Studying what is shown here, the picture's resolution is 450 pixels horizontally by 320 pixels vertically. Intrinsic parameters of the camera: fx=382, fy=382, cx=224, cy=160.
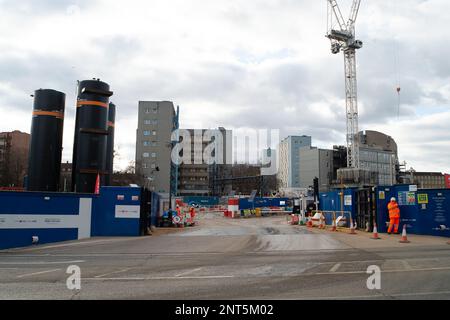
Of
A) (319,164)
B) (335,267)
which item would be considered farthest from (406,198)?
(319,164)

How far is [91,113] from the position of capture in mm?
27031

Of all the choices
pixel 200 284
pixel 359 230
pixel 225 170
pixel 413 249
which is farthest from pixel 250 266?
pixel 225 170

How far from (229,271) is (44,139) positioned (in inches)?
869

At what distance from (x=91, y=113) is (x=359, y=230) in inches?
768

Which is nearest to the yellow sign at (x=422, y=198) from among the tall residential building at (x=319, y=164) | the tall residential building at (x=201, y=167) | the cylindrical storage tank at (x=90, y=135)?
the cylindrical storage tank at (x=90, y=135)

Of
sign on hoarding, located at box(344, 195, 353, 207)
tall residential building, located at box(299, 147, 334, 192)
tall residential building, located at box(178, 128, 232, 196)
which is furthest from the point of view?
tall residential building, located at box(178, 128, 232, 196)

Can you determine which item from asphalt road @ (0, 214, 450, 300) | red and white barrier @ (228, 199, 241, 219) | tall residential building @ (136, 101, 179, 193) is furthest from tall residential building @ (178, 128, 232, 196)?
asphalt road @ (0, 214, 450, 300)

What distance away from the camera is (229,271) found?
9.67m

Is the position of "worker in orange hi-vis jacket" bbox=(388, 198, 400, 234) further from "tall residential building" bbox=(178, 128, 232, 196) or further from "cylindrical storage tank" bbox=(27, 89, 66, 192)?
"tall residential building" bbox=(178, 128, 232, 196)

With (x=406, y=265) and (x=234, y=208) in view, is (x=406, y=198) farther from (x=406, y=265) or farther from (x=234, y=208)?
(x=234, y=208)

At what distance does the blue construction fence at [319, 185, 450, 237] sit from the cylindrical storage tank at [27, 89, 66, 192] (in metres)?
21.8

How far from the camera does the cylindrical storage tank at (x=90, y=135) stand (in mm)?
26469

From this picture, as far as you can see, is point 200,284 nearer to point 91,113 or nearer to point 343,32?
point 91,113

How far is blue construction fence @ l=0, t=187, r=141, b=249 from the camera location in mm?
16359
